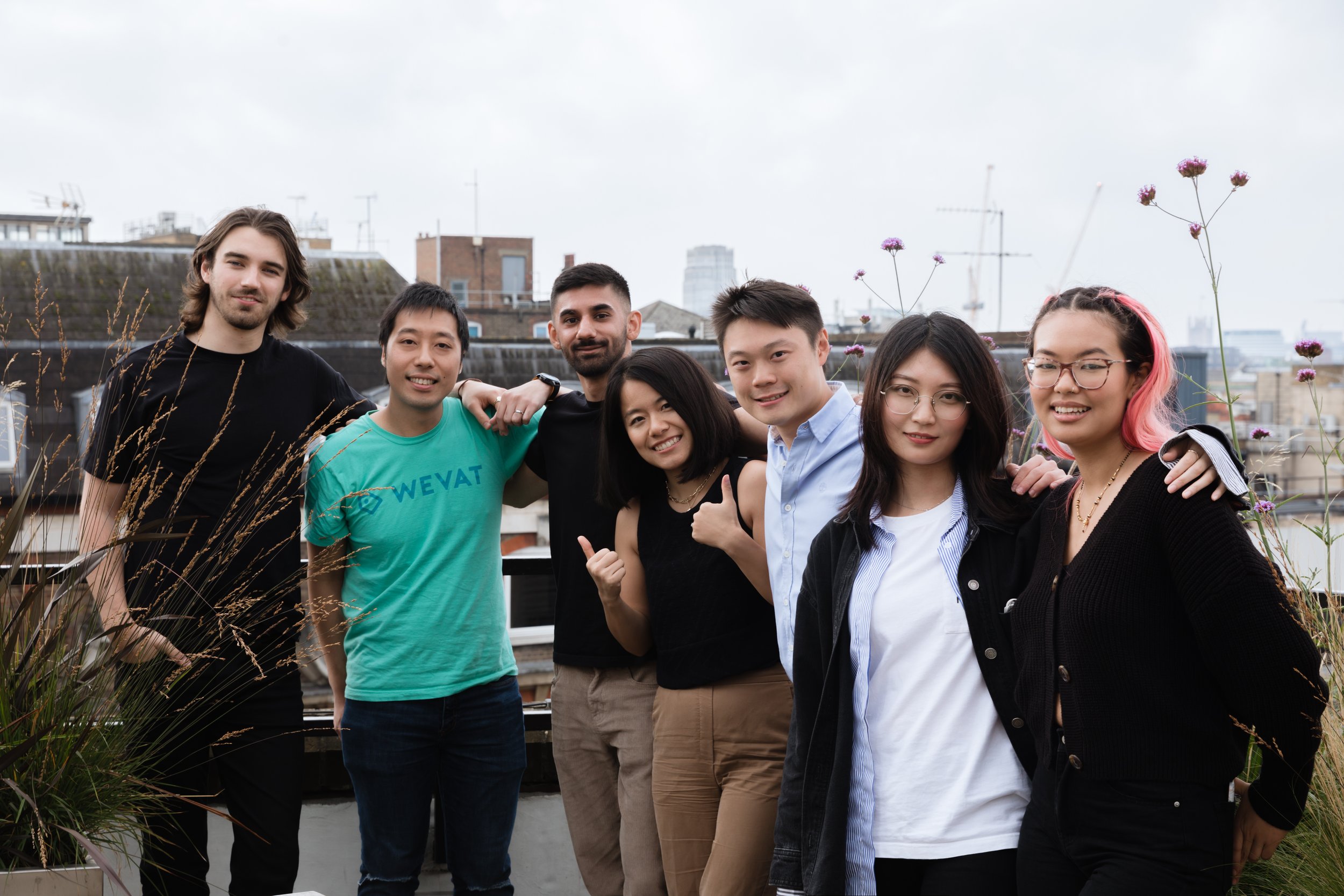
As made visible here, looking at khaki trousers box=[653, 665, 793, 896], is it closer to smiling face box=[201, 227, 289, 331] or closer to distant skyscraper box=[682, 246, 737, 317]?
smiling face box=[201, 227, 289, 331]

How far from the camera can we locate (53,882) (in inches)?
77.9

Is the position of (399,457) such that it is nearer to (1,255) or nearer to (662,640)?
(662,640)

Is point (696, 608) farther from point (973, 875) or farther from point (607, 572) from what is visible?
point (973, 875)

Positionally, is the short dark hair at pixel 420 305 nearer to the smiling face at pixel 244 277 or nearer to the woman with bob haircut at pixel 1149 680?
the smiling face at pixel 244 277

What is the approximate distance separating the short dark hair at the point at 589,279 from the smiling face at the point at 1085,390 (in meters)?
1.42


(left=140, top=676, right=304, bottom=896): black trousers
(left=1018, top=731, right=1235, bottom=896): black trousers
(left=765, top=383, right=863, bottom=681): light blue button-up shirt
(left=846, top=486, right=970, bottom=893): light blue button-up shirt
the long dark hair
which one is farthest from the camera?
(left=140, top=676, right=304, bottom=896): black trousers

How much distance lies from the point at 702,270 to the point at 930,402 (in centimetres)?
2614

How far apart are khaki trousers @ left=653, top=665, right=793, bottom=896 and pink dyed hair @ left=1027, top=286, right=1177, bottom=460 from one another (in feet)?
2.85

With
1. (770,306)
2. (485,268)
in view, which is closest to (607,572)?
(770,306)

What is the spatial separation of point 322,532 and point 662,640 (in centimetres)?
91

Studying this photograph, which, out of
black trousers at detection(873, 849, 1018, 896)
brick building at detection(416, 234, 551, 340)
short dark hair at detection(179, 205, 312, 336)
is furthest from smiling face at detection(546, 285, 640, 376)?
brick building at detection(416, 234, 551, 340)

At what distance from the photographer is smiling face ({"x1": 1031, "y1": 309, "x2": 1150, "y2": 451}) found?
1.71 metres

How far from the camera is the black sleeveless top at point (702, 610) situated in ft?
7.52

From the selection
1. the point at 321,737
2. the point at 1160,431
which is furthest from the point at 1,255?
the point at 1160,431
